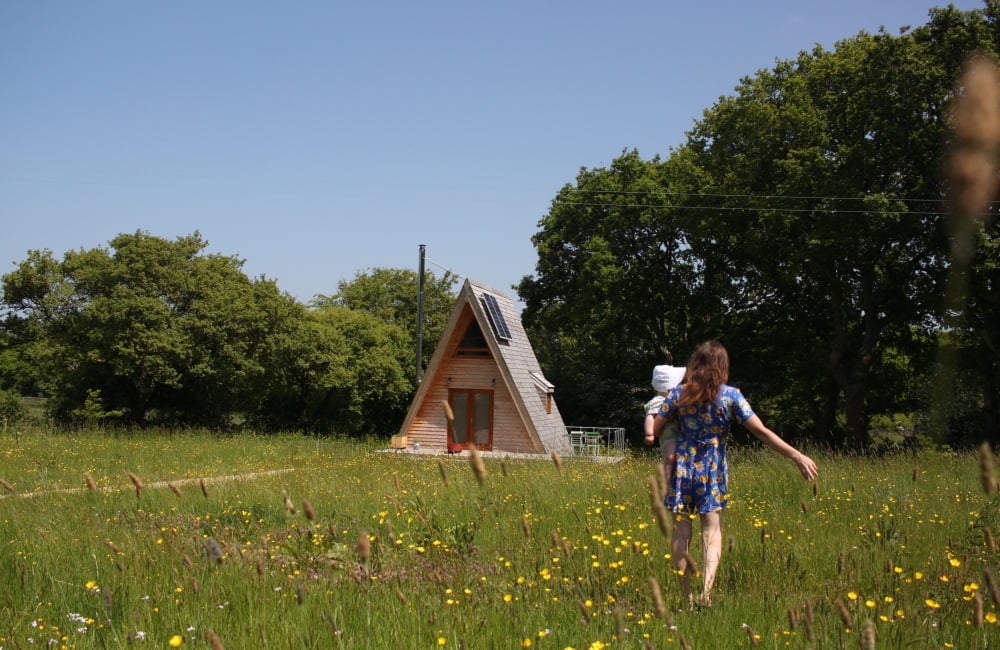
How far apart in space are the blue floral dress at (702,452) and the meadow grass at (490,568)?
34cm

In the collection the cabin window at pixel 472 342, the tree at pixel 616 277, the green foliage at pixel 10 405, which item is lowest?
the green foliage at pixel 10 405

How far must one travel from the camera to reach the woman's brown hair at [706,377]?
4.94 metres

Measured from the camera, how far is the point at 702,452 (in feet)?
16.5

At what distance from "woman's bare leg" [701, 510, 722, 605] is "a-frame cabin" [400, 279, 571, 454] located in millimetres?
16616

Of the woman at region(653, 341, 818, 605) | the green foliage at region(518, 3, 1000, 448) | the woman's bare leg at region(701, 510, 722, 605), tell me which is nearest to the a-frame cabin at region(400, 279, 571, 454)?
the green foliage at region(518, 3, 1000, 448)

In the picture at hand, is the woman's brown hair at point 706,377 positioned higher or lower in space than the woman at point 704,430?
higher

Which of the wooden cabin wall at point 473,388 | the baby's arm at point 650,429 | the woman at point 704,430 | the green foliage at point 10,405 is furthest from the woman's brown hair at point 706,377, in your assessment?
the green foliage at point 10,405

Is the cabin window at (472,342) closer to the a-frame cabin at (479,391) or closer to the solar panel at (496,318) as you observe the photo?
the a-frame cabin at (479,391)

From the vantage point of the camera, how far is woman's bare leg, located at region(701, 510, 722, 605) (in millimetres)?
4512

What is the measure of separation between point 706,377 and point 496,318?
17440mm

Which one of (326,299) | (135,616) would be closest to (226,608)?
(135,616)

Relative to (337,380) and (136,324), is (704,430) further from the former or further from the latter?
(337,380)

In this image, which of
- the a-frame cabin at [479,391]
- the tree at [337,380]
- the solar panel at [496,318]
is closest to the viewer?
the a-frame cabin at [479,391]

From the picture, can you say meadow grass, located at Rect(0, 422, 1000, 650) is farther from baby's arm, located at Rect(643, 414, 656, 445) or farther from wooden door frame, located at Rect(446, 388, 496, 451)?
wooden door frame, located at Rect(446, 388, 496, 451)
